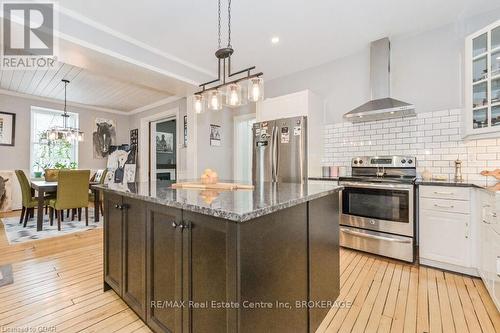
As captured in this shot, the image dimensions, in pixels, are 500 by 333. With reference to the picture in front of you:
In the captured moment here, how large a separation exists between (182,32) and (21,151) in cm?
501

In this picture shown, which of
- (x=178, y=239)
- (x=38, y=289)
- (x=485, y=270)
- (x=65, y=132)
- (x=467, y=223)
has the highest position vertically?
(x=65, y=132)

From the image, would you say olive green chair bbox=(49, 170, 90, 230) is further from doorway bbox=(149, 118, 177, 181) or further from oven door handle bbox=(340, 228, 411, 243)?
oven door handle bbox=(340, 228, 411, 243)

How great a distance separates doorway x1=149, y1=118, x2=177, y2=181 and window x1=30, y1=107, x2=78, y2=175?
5.96 feet

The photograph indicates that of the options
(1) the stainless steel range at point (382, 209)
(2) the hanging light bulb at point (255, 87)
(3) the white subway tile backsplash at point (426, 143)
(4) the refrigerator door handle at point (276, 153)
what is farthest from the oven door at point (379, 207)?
(2) the hanging light bulb at point (255, 87)

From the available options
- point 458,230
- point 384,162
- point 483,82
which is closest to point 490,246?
point 458,230

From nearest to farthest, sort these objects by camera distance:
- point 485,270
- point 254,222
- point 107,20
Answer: point 254,222 → point 485,270 → point 107,20

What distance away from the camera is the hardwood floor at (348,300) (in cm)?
162

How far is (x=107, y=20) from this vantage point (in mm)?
2664

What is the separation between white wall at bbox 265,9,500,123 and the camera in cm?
279

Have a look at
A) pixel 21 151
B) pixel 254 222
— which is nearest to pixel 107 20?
pixel 254 222

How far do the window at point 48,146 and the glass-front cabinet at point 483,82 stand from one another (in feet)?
22.9

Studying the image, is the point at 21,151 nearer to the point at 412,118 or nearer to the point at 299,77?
the point at 299,77

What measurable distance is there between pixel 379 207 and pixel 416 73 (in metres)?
1.79

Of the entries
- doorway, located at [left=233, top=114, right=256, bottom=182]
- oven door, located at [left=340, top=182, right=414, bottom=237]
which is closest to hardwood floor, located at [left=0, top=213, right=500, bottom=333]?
oven door, located at [left=340, top=182, right=414, bottom=237]
